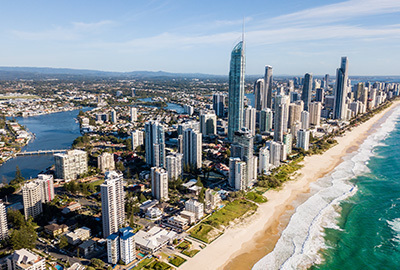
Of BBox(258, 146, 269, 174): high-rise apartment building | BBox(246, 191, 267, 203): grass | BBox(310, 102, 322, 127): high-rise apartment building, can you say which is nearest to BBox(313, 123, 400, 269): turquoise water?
BBox(246, 191, 267, 203): grass

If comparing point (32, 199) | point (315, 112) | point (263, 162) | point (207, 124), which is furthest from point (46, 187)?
point (315, 112)

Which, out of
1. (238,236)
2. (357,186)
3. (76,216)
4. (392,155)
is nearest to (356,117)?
(392,155)

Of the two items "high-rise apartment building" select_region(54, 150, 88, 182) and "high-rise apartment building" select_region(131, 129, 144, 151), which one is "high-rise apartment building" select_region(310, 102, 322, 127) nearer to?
"high-rise apartment building" select_region(131, 129, 144, 151)

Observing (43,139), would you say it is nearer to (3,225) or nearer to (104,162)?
(104,162)

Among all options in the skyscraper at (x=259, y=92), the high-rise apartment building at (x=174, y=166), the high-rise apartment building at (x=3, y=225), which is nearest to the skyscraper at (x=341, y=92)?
the skyscraper at (x=259, y=92)

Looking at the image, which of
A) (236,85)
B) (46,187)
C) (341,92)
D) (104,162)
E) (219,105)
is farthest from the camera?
(219,105)

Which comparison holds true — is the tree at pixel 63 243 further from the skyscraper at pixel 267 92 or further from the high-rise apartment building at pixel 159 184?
the skyscraper at pixel 267 92

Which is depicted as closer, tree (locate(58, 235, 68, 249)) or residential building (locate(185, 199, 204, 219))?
tree (locate(58, 235, 68, 249))
